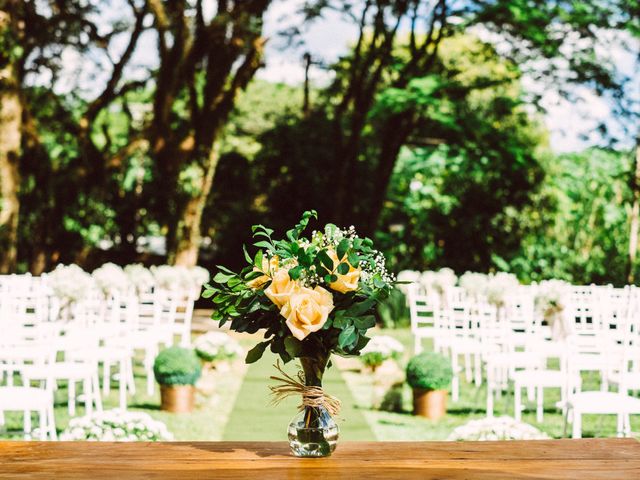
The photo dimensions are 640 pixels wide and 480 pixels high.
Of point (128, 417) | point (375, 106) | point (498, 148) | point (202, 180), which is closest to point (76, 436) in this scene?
point (128, 417)

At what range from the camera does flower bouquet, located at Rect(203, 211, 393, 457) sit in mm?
2158

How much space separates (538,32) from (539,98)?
128 centimetres

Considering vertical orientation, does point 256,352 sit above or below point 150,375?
above

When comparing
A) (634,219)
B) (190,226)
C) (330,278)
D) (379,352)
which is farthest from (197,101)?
(330,278)

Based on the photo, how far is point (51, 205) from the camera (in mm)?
16203

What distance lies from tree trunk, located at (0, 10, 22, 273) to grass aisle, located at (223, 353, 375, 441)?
5.04 m

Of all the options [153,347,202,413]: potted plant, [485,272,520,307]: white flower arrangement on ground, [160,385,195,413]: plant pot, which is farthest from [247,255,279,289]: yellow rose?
[485,272,520,307]: white flower arrangement on ground

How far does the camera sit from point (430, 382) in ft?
23.5

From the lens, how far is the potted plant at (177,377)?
720 centimetres

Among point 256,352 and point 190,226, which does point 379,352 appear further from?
point 256,352

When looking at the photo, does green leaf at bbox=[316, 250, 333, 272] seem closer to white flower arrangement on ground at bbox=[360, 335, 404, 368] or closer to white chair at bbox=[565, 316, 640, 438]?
white chair at bbox=[565, 316, 640, 438]

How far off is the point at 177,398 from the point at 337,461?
17.5 ft

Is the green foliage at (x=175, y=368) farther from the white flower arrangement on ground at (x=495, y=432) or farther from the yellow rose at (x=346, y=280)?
the yellow rose at (x=346, y=280)

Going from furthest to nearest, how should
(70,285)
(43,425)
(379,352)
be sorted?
(379,352) → (70,285) → (43,425)
